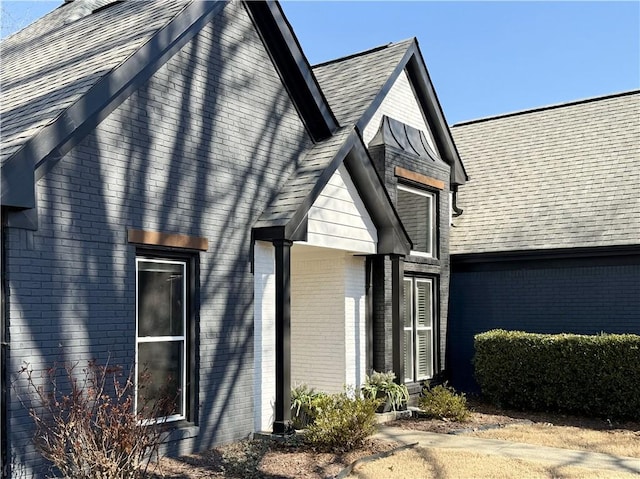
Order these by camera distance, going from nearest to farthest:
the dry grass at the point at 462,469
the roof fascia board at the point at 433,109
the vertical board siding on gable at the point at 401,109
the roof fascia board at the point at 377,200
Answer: the dry grass at the point at 462,469, the roof fascia board at the point at 377,200, the vertical board siding on gable at the point at 401,109, the roof fascia board at the point at 433,109

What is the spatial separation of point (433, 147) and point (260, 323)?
7288 millimetres

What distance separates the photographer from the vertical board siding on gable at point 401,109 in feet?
48.0

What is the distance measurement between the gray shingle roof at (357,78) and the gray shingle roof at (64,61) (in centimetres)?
432

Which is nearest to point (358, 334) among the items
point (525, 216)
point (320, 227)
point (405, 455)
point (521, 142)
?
point (320, 227)

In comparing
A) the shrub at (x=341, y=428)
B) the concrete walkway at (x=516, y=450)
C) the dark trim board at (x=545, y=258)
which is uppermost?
the dark trim board at (x=545, y=258)

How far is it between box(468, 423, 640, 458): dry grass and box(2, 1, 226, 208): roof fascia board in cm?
716

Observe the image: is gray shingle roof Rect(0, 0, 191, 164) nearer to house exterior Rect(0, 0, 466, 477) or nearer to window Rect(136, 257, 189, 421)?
house exterior Rect(0, 0, 466, 477)

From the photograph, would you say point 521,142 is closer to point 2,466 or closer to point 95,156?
point 95,156

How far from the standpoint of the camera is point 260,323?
11.0m

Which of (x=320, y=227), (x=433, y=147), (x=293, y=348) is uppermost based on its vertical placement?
(x=433, y=147)

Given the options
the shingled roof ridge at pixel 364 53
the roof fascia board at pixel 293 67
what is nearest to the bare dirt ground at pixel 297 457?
the roof fascia board at pixel 293 67

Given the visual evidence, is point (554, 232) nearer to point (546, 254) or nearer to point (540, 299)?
point (546, 254)

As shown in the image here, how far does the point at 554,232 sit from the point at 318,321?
5467 mm

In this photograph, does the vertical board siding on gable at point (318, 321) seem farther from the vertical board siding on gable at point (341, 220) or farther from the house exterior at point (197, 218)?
the vertical board siding on gable at point (341, 220)
